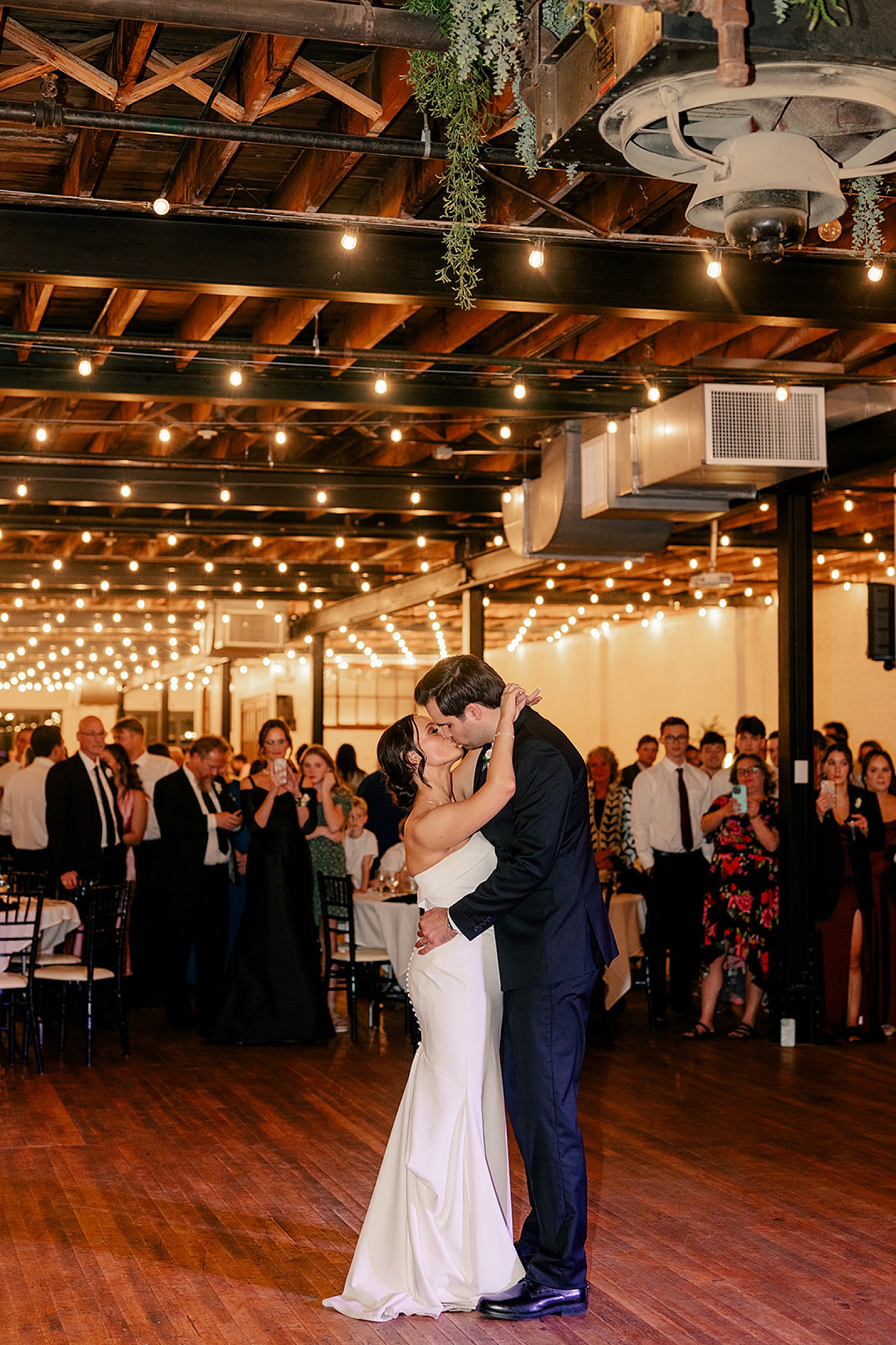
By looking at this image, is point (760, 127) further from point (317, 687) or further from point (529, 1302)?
point (317, 687)

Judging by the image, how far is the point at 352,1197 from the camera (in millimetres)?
4836

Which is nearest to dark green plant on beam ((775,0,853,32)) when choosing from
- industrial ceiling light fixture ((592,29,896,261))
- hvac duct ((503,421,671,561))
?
industrial ceiling light fixture ((592,29,896,261))

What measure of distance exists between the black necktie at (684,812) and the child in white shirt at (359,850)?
1.98 metres

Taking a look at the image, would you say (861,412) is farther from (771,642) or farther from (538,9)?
(771,642)

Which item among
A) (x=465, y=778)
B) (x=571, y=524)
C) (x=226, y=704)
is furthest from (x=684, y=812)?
(x=226, y=704)

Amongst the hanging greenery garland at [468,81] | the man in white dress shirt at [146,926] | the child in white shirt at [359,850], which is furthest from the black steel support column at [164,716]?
the hanging greenery garland at [468,81]

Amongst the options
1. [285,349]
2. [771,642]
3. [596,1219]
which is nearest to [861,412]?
[285,349]

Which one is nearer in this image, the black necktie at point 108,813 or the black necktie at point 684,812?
the black necktie at point 108,813

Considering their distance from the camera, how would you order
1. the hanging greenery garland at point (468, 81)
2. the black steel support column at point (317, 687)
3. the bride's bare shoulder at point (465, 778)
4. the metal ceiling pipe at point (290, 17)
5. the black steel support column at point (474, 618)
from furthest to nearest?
the black steel support column at point (317, 687)
the black steel support column at point (474, 618)
the bride's bare shoulder at point (465, 778)
the metal ceiling pipe at point (290, 17)
the hanging greenery garland at point (468, 81)

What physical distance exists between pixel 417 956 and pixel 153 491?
6786mm

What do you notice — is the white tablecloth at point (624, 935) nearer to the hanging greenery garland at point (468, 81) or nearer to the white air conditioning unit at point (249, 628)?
the hanging greenery garland at point (468, 81)

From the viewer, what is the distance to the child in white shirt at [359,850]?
9.04 meters

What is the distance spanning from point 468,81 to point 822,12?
1051 millimetres

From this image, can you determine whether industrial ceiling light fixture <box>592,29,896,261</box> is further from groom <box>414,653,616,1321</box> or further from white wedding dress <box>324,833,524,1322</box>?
white wedding dress <box>324,833,524,1322</box>
